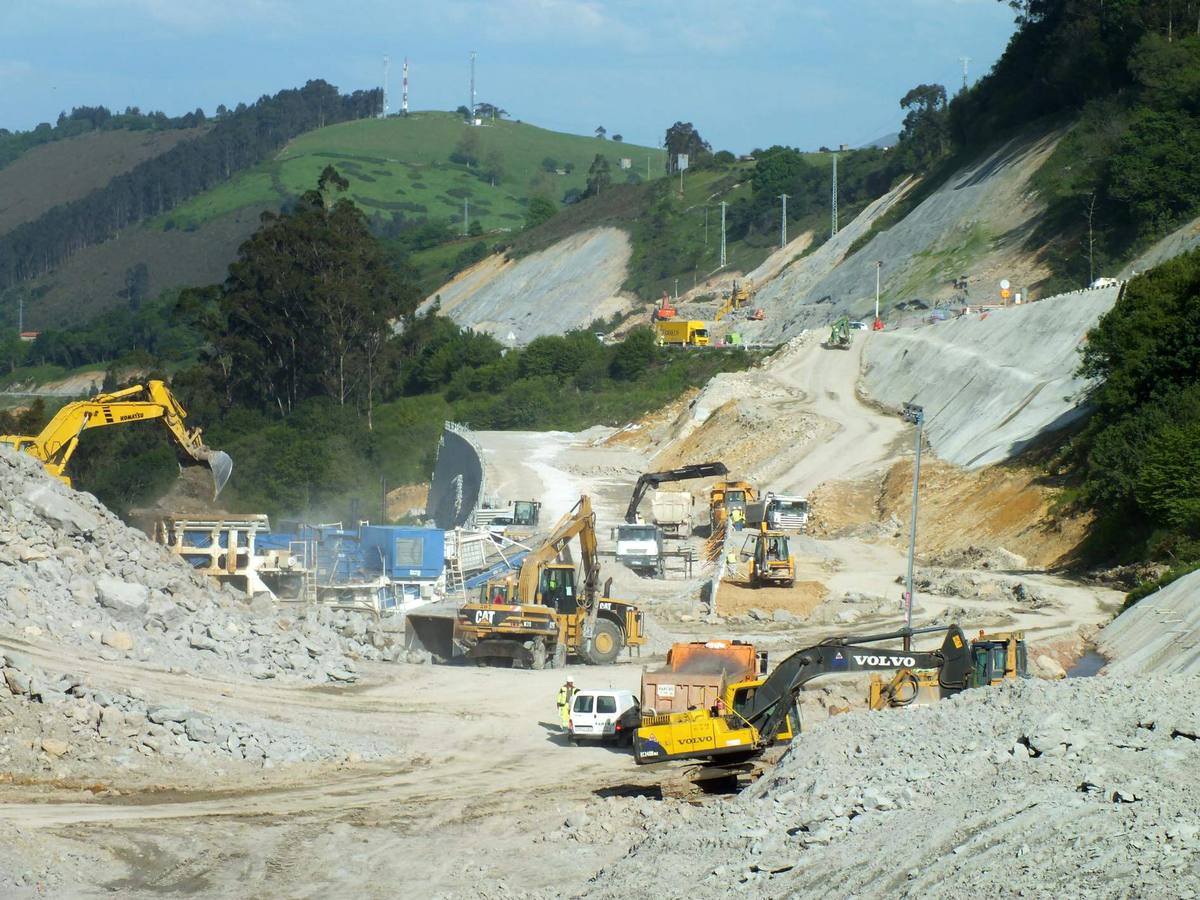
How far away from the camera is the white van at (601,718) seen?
24250 millimetres

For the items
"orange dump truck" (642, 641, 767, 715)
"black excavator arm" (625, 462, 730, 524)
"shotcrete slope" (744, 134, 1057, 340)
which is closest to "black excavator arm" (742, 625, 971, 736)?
"orange dump truck" (642, 641, 767, 715)

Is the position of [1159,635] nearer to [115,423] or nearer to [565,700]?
[565,700]

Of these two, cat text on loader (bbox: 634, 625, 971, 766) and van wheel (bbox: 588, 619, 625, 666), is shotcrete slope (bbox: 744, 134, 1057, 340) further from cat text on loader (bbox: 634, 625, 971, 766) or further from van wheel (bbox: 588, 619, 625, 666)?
cat text on loader (bbox: 634, 625, 971, 766)

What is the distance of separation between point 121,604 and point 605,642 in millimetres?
9702

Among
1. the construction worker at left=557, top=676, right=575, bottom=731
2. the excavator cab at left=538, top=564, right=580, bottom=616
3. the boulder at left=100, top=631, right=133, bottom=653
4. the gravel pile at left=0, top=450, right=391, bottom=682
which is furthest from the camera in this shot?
the excavator cab at left=538, top=564, right=580, bottom=616

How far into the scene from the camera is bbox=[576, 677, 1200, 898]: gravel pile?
1339cm

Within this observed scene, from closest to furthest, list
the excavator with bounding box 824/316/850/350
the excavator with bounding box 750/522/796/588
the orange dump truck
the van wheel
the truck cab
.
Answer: the orange dump truck, the van wheel, the excavator with bounding box 750/522/796/588, the truck cab, the excavator with bounding box 824/316/850/350

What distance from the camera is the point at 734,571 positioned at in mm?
45094

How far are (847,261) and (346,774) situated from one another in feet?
271

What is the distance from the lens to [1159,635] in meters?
29.9

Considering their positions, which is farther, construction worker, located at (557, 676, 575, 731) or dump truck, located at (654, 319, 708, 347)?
dump truck, located at (654, 319, 708, 347)

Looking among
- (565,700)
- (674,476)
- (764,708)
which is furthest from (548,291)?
(764,708)

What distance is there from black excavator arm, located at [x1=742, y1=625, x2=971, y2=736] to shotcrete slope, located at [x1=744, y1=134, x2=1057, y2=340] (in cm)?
6166

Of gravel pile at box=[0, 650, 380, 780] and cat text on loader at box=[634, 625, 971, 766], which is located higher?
cat text on loader at box=[634, 625, 971, 766]
